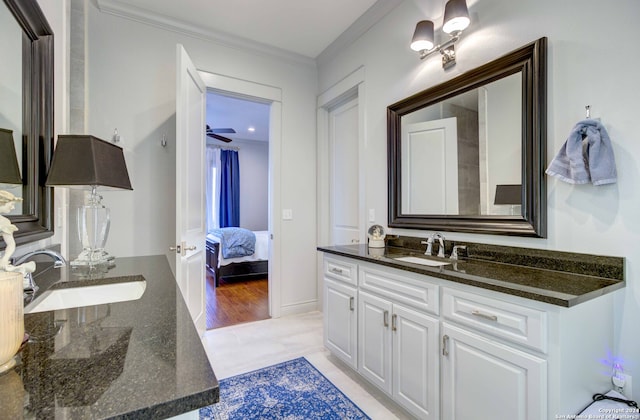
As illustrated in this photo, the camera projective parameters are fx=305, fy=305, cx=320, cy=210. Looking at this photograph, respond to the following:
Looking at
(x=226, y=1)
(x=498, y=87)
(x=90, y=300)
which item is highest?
(x=226, y=1)

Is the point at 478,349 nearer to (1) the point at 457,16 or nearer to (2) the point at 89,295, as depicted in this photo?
(2) the point at 89,295

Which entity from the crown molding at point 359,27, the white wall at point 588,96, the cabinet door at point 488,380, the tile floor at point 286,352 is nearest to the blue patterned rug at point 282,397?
the tile floor at point 286,352

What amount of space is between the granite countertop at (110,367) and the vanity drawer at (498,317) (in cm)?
113

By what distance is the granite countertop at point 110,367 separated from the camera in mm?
469

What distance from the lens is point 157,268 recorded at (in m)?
1.58

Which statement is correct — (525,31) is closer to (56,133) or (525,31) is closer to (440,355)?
(440,355)

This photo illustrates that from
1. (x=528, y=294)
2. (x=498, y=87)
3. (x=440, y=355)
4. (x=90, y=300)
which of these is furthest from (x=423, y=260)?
(x=90, y=300)

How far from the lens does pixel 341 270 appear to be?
7.10 ft

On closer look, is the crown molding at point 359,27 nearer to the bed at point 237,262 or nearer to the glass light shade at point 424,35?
the glass light shade at point 424,35

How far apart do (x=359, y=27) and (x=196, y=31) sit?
1.49 m

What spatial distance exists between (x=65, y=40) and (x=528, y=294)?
8.87ft

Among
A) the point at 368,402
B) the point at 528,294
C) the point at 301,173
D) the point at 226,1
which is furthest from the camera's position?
the point at 301,173

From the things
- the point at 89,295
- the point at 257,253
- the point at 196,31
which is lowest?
the point at 257,253

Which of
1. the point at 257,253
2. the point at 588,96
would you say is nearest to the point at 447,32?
the point at 588,96
